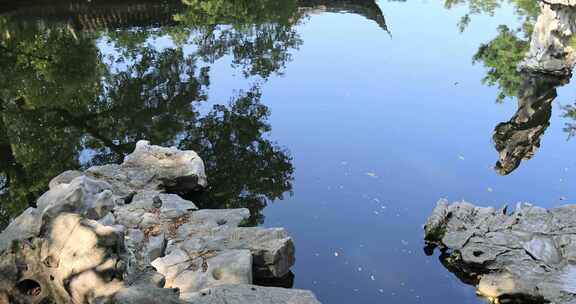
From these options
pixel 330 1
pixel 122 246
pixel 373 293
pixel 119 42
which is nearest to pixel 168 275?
pixel 122 246

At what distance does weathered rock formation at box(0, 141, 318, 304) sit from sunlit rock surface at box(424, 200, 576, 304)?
3979 millimetres

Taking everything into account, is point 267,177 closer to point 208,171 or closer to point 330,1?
point 208,171

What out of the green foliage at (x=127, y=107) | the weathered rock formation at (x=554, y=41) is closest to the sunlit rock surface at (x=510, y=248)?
the green foliage at (x=127, y=107)

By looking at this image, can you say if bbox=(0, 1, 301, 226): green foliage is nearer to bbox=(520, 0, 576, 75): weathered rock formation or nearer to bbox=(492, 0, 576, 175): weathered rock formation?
bbox=(492, 0, 576, 175): weathered rock formation

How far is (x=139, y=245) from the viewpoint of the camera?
439 inches

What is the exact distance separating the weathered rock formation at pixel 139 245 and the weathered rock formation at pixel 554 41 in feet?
54.6

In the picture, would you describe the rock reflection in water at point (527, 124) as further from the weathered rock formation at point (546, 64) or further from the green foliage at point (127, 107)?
the green foliage at point (127, 107)

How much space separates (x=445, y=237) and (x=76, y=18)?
76.6 feet

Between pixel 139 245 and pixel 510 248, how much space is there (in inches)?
324

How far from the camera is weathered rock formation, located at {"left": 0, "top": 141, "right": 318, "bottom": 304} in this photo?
686 cm

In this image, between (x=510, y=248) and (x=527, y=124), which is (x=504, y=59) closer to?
(x=527, y=124)

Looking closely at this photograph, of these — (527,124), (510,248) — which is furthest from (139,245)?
(527,124)

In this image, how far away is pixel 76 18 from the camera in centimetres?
2828

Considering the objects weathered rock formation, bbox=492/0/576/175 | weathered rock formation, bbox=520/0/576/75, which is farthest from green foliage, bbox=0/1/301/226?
weathered rock formation, bbox=520/0/576/75
